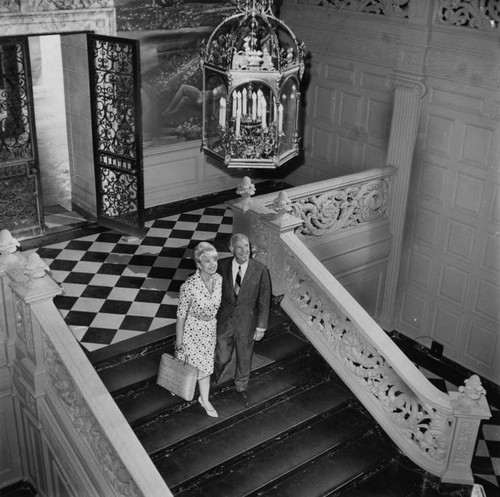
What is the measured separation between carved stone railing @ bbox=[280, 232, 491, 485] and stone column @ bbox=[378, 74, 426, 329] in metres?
3.26

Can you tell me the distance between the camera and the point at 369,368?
25.4ft

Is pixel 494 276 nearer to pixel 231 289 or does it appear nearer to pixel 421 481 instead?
pixel 421 481

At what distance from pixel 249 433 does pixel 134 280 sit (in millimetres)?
2883

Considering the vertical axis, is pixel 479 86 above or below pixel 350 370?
above

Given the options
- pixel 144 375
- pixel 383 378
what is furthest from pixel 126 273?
pixel 383 378

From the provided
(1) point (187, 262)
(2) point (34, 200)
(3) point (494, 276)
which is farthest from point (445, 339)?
(2) point (34, 200)

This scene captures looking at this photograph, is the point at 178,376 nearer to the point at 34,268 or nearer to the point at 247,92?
the point at 34,268

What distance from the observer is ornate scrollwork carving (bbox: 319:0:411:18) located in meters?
10.3

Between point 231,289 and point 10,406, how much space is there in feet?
8.79

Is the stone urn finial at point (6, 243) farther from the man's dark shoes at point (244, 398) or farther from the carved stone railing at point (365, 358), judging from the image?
the carved stone railing at point (365, 358)

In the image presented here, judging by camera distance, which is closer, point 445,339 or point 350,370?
point 350,370

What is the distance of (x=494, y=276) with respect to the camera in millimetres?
10062

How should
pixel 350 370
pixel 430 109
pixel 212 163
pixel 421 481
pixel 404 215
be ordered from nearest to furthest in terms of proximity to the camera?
1. pixel 421 481
2. pixel 350 370
3. pixel 430 109
4. pixel 404 215
5. pixel 212 163

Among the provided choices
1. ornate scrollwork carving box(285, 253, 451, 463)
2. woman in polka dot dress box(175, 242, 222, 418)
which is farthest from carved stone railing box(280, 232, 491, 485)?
woman in polka dot dress box(175, 242, 222, 418)
